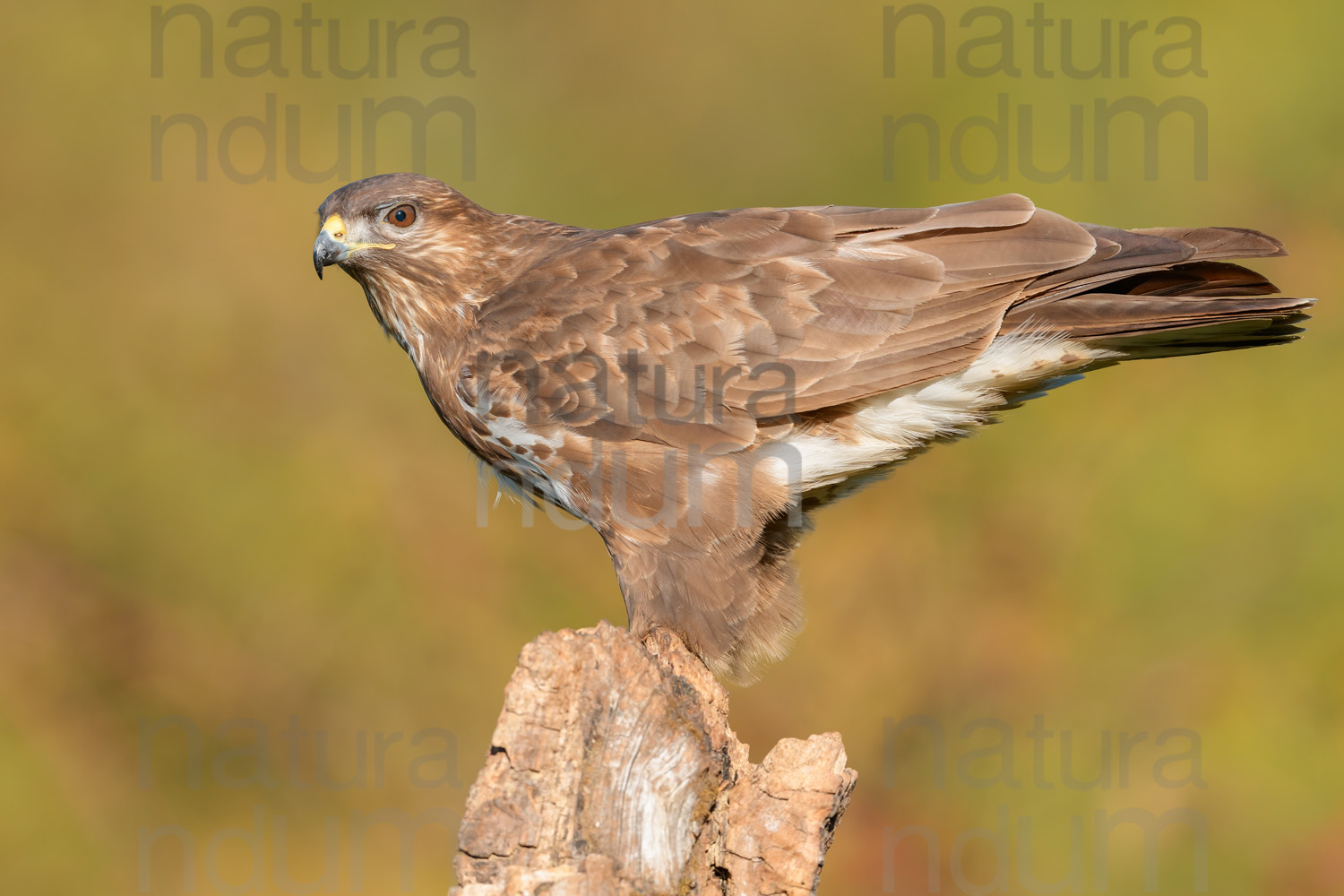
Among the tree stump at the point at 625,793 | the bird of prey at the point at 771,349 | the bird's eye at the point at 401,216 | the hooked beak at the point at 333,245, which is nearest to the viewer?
the tree stump at the point at 625,793

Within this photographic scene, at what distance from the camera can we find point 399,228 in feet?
17.9

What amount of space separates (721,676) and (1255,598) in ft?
19.8

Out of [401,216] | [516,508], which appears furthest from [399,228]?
[516,508]

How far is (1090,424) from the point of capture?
9.51m

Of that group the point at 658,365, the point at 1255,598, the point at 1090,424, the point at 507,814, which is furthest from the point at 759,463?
the point at 1255,598

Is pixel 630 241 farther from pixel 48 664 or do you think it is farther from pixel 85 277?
pixel 48 664

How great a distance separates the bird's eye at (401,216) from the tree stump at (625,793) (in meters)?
2.68

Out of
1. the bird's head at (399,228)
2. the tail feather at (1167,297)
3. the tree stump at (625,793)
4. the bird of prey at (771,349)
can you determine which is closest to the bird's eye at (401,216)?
the bird's head at (399,228)

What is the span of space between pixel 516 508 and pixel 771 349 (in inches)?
197

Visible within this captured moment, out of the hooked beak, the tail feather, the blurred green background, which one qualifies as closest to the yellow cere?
the hooked beak

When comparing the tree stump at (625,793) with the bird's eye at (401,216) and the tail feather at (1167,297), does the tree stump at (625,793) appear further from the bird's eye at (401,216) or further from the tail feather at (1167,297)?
the bird's eye at (401,216)

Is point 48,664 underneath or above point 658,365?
underneath

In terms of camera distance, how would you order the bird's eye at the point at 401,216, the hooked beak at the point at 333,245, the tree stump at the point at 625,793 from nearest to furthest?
the tree stump at the point at 625,793 → the hooked beak at the point at 333,245 → the bird's eye at the point at 401,216

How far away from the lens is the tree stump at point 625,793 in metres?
3.31
